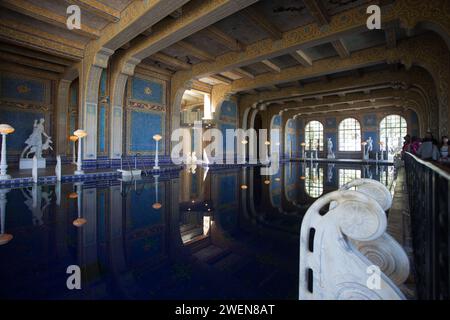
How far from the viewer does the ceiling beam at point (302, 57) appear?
9.00 metres

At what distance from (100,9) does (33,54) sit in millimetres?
4442

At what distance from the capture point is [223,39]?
8.05 m

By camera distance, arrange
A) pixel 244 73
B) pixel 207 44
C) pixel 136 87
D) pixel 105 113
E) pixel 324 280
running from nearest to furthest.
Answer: pixel 324 280, pixel 207 44, pixel 105 113, pixel 136 87, pixel 244 73

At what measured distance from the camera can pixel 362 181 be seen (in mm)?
2064

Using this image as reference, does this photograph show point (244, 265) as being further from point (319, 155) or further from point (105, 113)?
point (319, 155)

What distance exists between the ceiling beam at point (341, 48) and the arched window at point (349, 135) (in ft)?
47.6

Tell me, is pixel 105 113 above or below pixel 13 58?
below

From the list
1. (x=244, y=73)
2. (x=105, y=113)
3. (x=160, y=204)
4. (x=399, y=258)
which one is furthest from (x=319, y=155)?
(x=399, y=258)

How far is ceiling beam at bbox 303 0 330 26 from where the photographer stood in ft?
18.8

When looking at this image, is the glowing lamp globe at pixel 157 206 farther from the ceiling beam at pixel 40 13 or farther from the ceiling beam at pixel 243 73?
the ceiling beam at pixel 243 73

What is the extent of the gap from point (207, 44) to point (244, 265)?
8.42 m

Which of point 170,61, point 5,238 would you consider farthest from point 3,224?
point 170,61

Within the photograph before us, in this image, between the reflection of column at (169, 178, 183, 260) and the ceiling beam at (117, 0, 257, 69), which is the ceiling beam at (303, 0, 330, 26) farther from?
the reflection of column at (169, 178, 183, 260)

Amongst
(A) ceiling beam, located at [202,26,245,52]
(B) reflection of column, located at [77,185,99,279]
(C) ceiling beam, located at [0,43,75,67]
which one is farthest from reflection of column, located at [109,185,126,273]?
(C) ceiling beam, located at [0,43,75,67]
